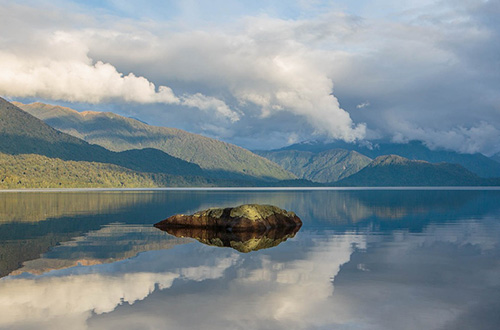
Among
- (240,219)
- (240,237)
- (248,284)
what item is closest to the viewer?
(248,284)

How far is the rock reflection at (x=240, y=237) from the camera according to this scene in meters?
43.2

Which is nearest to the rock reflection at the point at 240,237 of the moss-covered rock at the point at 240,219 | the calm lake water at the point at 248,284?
the moss-covered rock at the point at 240,219

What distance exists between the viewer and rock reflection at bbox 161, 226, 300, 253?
43188 millimetres

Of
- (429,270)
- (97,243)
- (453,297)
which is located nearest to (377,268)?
(429,270)

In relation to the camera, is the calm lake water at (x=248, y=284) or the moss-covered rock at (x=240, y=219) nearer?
the calm lake water at (x=248, y=284)

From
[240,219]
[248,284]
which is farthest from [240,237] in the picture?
[248,284]

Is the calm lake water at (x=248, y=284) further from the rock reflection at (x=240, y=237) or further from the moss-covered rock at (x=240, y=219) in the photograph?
the moss-covered rock at (x=240, y=219)

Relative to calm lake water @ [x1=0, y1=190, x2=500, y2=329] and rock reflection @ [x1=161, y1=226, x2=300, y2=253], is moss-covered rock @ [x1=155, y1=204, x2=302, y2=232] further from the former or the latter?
calm lake water @ [x1=0, y1=190, x2=500, y2=329]

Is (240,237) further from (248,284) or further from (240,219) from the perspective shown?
(248,284)

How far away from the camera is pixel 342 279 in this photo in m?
28.4

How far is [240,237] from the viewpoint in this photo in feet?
163

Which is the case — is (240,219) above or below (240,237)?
above

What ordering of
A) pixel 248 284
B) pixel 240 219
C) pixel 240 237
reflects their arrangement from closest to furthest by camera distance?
pixel 248 284 → pixel 240 237 → pixel 240 219

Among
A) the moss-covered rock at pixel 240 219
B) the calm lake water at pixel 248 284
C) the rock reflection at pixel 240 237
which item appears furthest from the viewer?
the moss-covered rock at pixel 240 219
